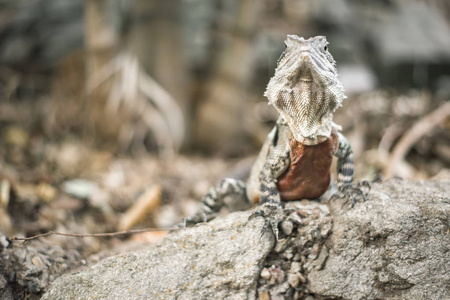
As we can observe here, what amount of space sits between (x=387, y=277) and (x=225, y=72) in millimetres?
5891

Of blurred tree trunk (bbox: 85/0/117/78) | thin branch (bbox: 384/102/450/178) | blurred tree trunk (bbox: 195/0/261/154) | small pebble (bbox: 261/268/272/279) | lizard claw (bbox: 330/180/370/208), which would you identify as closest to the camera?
small pebble (bbox: 261/268/272/279)

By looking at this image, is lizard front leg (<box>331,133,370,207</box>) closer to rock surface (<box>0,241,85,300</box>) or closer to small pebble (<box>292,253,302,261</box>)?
small pebble (<box>292,253,302,261</box>)

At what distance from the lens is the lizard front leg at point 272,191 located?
2872 millimetres

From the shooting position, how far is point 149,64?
7.33 meters

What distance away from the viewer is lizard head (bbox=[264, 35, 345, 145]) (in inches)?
102

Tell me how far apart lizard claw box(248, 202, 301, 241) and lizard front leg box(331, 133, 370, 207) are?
44 centimetres

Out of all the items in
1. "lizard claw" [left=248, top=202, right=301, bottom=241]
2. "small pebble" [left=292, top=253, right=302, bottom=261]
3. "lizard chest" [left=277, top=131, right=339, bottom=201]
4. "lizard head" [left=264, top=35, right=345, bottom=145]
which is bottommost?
"small pebble" [left=292, top=253, right=302, bottom=261]

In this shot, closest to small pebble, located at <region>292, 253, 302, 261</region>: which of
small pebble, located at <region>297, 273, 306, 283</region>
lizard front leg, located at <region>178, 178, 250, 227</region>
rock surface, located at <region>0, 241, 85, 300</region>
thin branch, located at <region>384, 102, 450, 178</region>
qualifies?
small pebble, located at <region>297, 273, 306, 283</region>

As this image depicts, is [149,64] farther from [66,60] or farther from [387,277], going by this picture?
[387,277]

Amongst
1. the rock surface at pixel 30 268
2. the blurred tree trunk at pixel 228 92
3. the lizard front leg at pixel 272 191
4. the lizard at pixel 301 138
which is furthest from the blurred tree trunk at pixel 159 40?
the lizard front leg at pixel 272 191

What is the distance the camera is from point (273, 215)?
2.89m

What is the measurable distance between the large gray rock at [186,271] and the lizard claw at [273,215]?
6 cm

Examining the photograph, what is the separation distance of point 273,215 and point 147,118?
4.80 meters

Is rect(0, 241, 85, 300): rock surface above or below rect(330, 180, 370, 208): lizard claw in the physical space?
below
